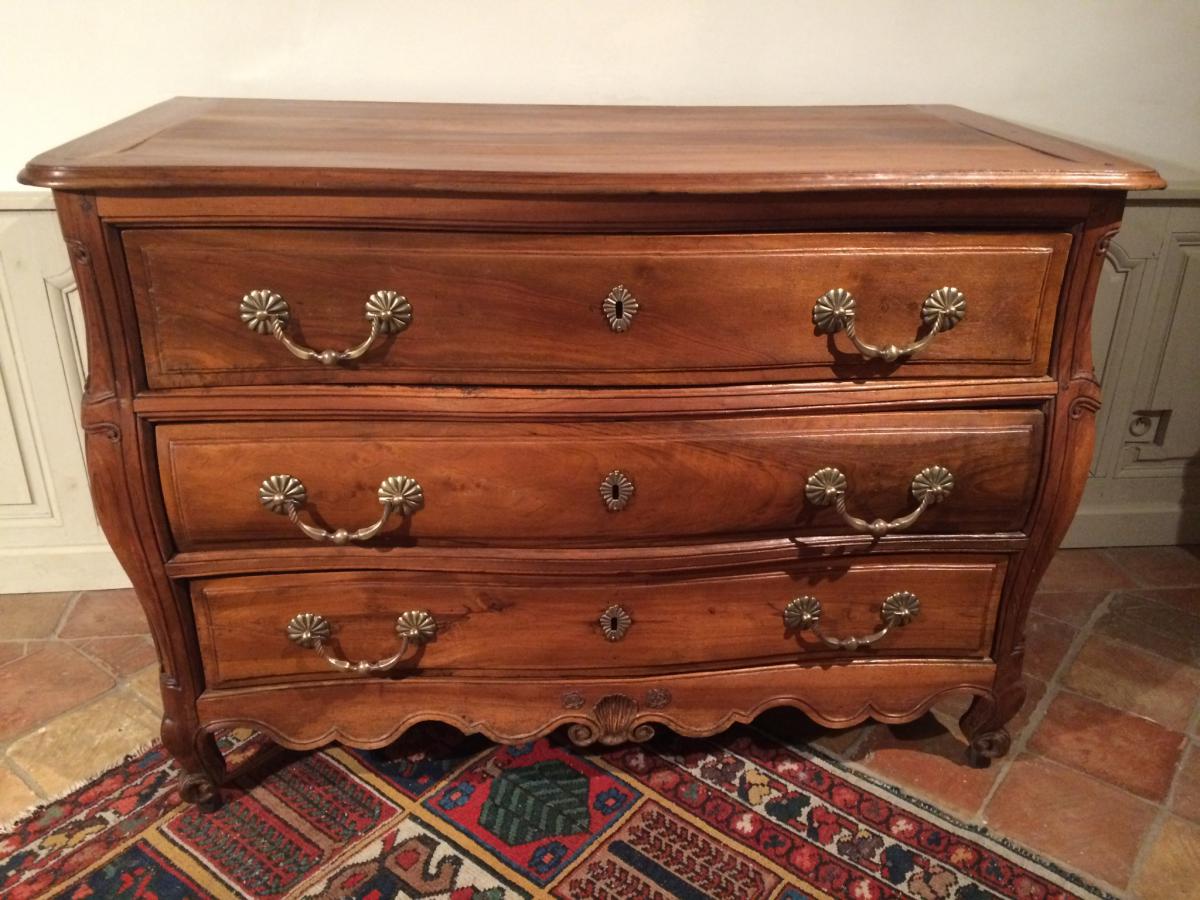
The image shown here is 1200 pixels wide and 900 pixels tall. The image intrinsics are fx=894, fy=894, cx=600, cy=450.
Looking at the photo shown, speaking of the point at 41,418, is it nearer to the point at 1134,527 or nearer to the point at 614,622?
the point at 614,622

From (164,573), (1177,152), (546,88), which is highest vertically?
(546,88)

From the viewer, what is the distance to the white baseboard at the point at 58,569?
6.37 feet

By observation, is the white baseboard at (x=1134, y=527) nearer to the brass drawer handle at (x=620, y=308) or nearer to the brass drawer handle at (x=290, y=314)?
the brass drawer handle at (x=620, y=308)

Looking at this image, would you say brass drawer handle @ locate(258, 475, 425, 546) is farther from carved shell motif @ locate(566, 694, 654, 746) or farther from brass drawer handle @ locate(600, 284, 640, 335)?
carved shell motif @ locate(566, 694, 654, 746)

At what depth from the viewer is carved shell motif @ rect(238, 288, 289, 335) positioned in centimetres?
108

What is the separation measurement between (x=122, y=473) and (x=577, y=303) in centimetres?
62

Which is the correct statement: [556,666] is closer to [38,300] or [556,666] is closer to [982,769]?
[982,769]

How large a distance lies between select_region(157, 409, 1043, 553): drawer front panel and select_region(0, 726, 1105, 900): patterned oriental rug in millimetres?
490

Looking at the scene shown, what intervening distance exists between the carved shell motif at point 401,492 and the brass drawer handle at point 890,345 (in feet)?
1.85

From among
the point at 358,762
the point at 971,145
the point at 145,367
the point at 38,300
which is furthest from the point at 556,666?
the point at 38,300

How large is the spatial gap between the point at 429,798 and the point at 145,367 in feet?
2.64

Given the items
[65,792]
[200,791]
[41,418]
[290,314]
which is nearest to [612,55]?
[290,314]

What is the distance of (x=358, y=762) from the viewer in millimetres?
1528

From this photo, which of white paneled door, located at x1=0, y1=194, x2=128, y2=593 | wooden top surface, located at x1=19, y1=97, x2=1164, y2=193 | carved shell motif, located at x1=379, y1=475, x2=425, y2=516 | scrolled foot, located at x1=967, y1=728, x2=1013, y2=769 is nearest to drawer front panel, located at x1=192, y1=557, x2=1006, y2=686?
carved shell motif, located at x1=379, y1=475, x2=425, y2=516
